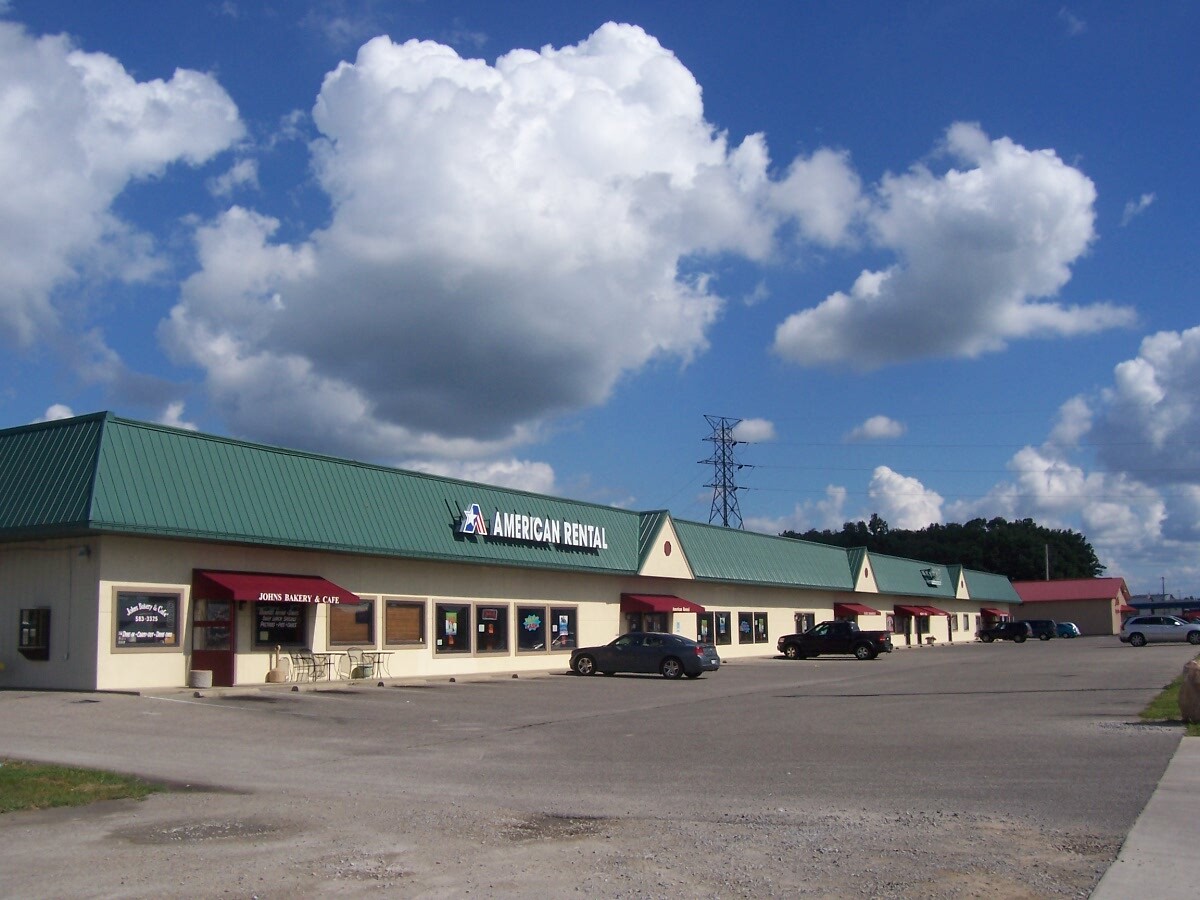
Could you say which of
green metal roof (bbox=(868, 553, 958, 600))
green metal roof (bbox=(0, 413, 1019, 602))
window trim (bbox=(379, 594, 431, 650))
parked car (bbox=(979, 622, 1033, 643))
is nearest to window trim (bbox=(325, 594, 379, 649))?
window trim (bbox=(379, 594, 431, 650))


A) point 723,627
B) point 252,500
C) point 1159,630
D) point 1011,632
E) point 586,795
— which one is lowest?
point 1011,632

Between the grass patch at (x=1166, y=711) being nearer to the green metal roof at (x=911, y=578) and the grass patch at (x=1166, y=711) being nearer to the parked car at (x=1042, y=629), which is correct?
the green metal roof at (x=911, y=578)

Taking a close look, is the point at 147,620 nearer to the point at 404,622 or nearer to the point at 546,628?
the point at 404,622

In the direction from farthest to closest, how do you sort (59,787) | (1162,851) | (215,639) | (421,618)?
(421,618) → (215,639) → (59,787) → (1162,851)

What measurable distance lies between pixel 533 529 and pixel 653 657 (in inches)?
240

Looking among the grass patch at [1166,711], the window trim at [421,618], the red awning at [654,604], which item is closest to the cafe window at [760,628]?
the red awning at [654,604]

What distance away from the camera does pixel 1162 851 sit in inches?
354

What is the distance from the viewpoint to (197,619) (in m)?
25.7

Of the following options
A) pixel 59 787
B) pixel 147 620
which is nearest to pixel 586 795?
pixel 59 787

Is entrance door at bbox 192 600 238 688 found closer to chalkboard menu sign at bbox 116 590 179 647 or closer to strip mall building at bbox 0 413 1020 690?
strip mall building at bbox 0 413 1020 690

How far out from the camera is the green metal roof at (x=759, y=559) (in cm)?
4725

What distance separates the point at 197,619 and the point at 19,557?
3.97 metres

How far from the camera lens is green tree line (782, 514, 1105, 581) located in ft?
471

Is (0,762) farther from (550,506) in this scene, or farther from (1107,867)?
(550,506)
